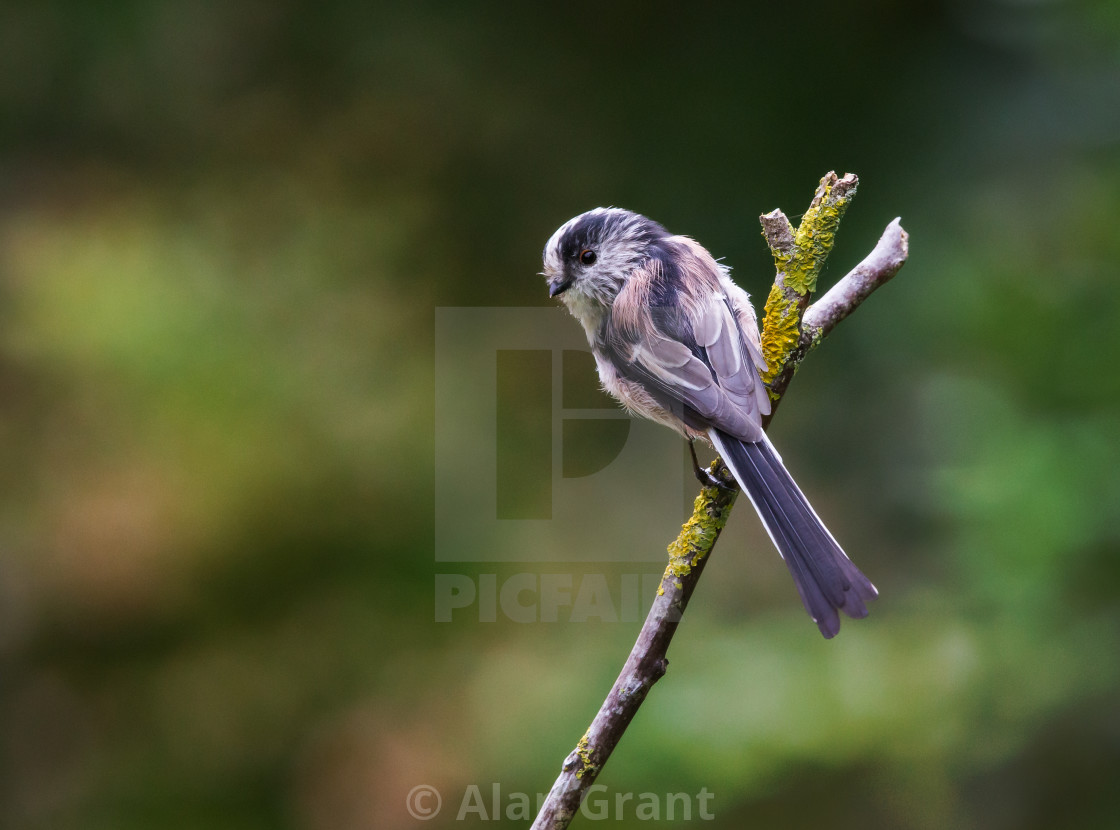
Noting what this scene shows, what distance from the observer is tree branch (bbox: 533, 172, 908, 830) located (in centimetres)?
154

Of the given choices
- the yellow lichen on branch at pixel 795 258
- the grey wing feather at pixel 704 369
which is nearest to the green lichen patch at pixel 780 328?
the yellow lichen on branch at pixel 795 258

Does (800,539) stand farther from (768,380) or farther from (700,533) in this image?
(768,380)

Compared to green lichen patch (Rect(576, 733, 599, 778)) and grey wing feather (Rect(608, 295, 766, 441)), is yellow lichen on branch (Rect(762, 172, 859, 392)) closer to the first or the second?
grey wing feather (Rect(608, 295, 766, 441))

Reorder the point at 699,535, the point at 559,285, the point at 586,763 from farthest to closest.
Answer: the point at 559,285 < the point at 699,535 < the point at 586,763

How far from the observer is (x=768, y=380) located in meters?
1.99

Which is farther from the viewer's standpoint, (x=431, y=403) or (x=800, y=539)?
(x=431, y=403)

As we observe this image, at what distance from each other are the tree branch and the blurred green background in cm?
165

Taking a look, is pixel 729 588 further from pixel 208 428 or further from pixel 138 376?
pixel 138 376

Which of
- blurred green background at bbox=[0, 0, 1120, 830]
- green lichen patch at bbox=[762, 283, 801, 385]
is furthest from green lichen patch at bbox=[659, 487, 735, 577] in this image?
blurred green background at bbox=[0, 0, 1120, 830]

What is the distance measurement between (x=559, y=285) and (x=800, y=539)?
3.53 ft

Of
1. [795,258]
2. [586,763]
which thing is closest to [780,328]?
[795,258]

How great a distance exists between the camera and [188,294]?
4055 millimetres

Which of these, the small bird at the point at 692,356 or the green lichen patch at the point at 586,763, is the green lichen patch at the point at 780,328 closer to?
the small bird at the point at 692,356

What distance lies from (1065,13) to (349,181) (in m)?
3.21
